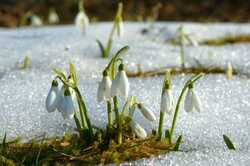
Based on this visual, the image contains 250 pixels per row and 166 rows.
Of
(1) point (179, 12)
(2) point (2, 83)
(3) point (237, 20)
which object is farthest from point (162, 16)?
(2) point (2, 83)

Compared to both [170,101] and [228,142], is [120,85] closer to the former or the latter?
[170,101]

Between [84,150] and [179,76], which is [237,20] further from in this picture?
[84,150]

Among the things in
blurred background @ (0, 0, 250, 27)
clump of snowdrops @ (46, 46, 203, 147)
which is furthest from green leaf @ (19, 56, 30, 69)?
blurred background @ (0, 0, 250, 27)

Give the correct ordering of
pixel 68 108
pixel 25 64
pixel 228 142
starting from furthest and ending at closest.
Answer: pixel 25 64, pixel 228 142, pixel 68 108

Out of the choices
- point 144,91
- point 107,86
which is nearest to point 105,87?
point 107,86

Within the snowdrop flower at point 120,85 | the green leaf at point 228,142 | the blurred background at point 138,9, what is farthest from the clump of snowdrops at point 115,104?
the blurred background at point 138,9

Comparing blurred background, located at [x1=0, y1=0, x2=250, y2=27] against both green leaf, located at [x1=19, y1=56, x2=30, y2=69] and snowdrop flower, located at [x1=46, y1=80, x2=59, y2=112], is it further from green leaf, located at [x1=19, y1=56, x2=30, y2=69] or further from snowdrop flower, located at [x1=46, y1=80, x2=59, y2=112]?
snowdrop flower, located at [x1=46, y1=80, x2=59, y2=112]

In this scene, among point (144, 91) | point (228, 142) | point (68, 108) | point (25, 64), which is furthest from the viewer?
point (25, 64)

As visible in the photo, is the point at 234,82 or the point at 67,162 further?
the point at 234,82
